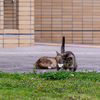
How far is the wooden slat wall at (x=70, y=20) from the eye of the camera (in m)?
20.0

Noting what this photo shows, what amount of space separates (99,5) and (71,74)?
51.6 feet

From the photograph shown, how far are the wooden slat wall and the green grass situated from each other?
1476 centimetres

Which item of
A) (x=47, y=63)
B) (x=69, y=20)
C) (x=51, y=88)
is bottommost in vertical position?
(x=51, y=88)

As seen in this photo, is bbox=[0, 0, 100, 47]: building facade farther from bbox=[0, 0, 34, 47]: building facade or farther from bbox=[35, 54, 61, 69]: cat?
bbox=[35, 54, 61, 69]: cat

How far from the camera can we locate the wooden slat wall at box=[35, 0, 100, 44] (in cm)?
1995

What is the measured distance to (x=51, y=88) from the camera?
4.18m

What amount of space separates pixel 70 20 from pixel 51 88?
53.2 feet

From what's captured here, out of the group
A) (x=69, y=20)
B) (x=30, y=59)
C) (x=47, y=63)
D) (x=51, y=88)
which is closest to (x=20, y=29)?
(x=69, y=20)

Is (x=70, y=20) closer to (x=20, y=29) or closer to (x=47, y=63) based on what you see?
(x=20, y=29)

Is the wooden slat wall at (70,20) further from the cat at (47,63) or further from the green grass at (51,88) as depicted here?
the green grass at (51,88)

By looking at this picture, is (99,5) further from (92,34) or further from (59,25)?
(59,25)

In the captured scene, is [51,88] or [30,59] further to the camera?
[30,59]

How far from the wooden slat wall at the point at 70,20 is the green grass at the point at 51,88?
581 inches

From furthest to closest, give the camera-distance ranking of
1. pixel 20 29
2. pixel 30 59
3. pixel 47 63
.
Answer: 1. pixel 20 29
2. pixel 30 59
3. pixel 47 63
